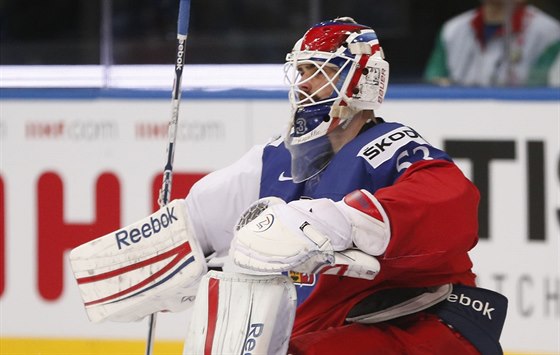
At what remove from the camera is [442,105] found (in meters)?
4.26

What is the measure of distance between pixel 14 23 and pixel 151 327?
2106 millimetres

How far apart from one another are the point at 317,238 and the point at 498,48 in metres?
2.35

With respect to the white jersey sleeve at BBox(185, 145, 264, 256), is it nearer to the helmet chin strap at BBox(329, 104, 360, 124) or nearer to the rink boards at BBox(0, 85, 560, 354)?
the helmet chin strap at BBox(329, 104, 360, 124)

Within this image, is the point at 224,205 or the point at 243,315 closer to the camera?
the point at 243,315

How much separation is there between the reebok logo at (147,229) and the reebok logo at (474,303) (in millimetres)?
650

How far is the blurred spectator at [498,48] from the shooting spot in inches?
175

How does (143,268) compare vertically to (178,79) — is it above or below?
below

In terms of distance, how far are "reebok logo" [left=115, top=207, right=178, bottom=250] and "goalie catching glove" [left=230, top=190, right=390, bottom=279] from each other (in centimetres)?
50

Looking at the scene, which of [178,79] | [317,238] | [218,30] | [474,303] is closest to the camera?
[317,238]

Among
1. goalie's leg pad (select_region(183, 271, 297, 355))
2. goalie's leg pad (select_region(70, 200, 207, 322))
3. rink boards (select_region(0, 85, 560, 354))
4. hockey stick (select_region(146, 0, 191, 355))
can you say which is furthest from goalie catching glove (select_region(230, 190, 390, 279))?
rink boards (select_region(0, 85, 560, 354))

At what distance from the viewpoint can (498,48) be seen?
4.55m

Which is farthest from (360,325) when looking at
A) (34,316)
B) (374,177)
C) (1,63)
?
(1,63)

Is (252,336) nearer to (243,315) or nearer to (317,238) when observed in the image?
(243,315)

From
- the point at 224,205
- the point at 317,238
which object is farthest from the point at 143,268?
the point at 317,238
